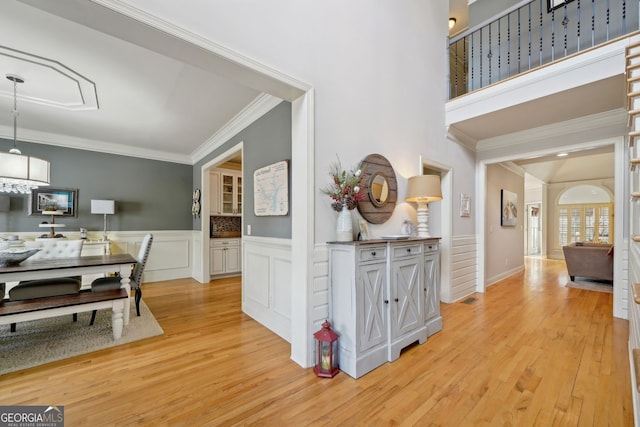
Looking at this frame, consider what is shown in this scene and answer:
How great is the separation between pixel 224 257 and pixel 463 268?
465 centimetres

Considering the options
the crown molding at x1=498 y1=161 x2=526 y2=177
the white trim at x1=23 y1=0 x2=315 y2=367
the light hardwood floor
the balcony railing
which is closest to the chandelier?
the light hardwood floor

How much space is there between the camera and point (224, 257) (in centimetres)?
562

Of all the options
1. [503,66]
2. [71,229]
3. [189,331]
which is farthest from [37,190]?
[503,66]

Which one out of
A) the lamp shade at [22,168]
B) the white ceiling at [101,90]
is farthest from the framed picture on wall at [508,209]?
the lamp shade at [22,168]

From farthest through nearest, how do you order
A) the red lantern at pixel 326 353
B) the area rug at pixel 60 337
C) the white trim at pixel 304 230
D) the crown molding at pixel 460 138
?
the crown molding at pixel 460 138 → the area rug at pixel 60 337 → the white trim at pixel 304 230 → the red lantern at pixel 326 353

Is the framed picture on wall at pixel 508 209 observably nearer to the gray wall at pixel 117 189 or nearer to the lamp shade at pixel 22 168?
the gray wall at pixel 117 189

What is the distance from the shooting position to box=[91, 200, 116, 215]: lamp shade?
15.0ft

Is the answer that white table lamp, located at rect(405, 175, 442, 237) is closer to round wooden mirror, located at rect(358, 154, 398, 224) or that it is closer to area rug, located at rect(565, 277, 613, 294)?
round wooden mirror, located at rect(358, 154, 398, 224)

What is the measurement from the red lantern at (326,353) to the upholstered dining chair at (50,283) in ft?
9.34

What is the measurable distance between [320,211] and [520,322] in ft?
9.60

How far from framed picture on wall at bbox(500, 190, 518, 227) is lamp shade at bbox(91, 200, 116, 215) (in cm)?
774

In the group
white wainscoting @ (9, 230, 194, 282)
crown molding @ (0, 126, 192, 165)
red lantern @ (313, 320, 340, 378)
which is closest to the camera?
red lantern @ (313, 320, 340, 378)

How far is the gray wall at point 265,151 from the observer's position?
110 inches

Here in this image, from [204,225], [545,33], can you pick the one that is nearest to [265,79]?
[204,225]
